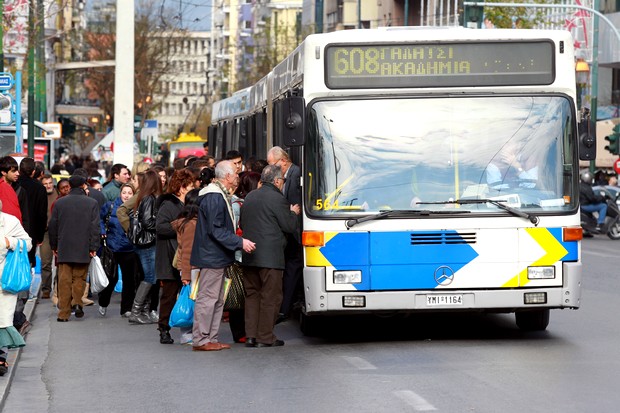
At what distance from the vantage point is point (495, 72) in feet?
44.1

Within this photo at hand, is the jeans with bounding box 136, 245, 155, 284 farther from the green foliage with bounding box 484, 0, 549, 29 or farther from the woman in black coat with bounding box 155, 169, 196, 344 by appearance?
the green foliage with bounding box 484, 0, 549, 29

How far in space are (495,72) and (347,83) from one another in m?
1.35

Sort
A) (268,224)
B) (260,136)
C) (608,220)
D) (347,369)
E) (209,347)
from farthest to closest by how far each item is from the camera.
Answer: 1. (608,220)
2. (260,136)
3. (209,347)
4. (268,224)
5. (347,369)

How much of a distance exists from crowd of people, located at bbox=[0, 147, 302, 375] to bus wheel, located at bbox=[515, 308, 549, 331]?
7.25 feet

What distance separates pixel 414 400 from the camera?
9.95 metres

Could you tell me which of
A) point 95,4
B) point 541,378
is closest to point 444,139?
point 541,378

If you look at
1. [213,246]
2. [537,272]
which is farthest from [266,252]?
[537,272]

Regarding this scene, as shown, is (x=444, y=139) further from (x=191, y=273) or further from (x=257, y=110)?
(x=257, y=110)

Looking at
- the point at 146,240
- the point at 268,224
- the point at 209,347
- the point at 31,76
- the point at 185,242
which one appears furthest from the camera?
the point at 31,76

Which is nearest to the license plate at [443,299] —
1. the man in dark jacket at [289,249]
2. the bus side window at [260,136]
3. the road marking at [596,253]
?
the man in dark jacket at [289,249]

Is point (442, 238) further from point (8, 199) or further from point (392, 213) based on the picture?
point (8, 199)

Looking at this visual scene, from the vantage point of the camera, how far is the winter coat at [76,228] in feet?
54.7

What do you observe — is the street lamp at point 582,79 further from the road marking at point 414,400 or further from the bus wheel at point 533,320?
the road marking at point 414,400

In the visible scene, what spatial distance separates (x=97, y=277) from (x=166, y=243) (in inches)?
112
